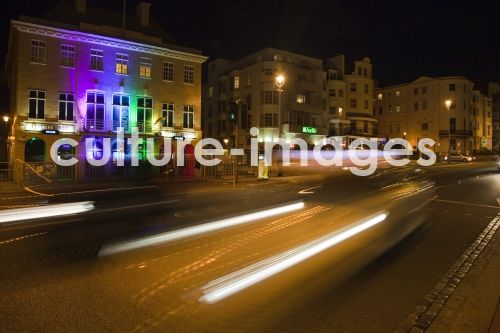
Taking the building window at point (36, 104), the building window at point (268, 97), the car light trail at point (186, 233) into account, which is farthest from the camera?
the building window at point (268, 97)

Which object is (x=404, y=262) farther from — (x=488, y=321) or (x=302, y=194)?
(x=302, y=194)

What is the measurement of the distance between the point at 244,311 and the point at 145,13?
3996cm

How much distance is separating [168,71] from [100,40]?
6.48m

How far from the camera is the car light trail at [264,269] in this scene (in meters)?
5.70

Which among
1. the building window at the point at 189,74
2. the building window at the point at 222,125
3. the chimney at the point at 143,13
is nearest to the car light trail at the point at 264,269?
the building window at the point at 189,74

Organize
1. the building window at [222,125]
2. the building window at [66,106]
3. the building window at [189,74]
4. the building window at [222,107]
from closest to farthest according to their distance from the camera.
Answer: the building window at [66,106]
the building window at [189,74]
the building window at [222,125]
the building window at [222,107]

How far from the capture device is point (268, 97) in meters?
54.0

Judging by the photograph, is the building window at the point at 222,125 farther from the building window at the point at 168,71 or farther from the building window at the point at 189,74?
the building window at the point at 168,71

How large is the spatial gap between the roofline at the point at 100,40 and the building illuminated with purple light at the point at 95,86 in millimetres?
70

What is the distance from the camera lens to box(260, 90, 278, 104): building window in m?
53.8

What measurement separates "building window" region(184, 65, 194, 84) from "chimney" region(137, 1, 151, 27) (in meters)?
6.08

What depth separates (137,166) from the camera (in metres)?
30.1

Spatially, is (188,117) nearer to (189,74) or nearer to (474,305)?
(189,74)

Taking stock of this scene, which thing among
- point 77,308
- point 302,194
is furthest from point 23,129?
point 77,308
